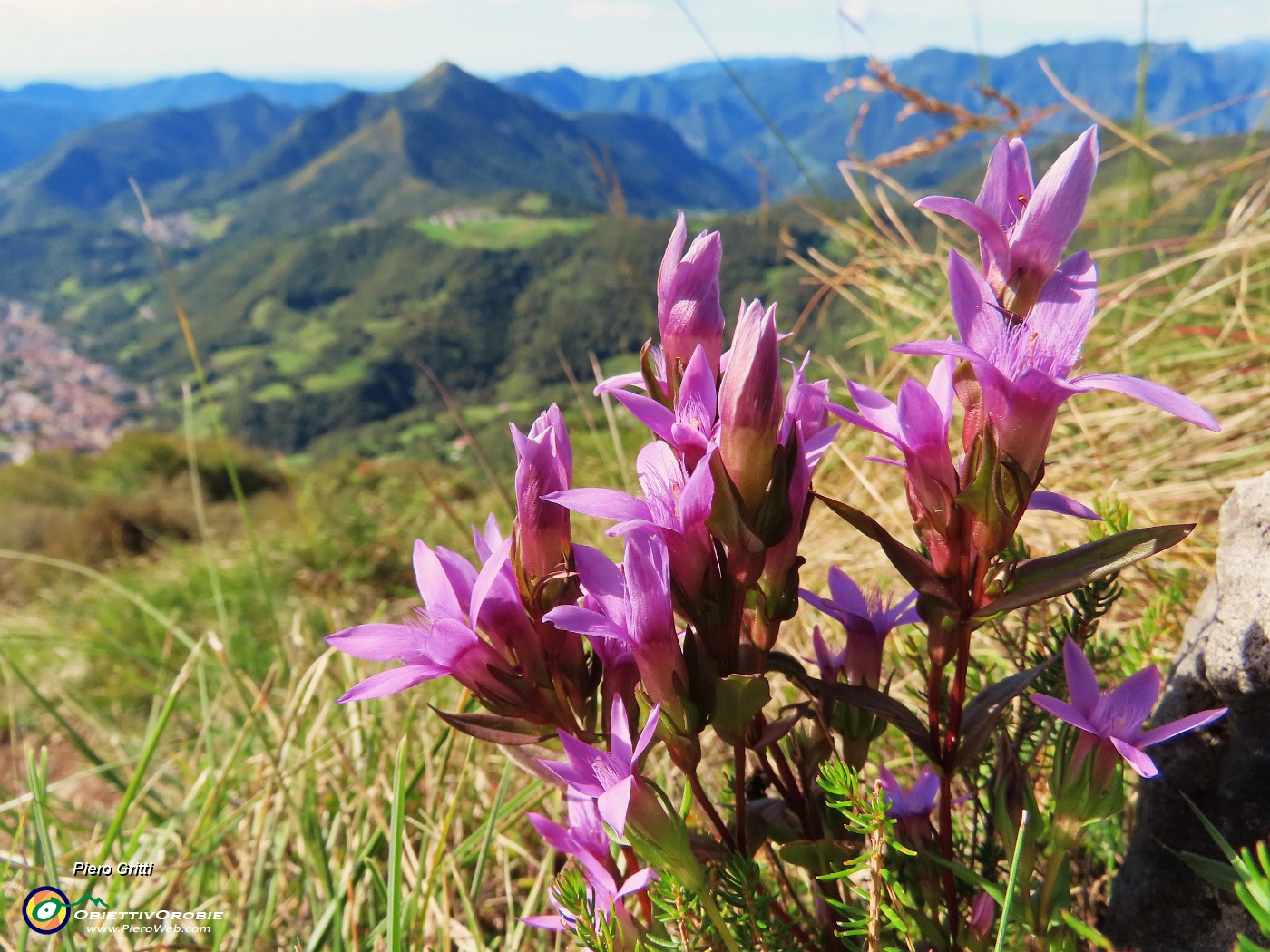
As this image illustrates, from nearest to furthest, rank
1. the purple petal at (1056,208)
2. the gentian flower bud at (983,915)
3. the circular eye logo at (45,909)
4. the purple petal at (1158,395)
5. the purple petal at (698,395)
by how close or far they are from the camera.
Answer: the purple petal at (1158,395) < the purple petal at (1056,208) < the purple petal at (698,395) < the gentian flower bud at (983,915) < the circular eye logo at (45,909)

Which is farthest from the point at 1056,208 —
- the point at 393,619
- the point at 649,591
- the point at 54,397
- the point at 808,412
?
the point at 54,397

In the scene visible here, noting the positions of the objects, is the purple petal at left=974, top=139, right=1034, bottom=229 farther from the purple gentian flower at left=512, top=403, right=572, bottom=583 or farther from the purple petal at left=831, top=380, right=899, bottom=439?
the purple gentian flower at left=512, top=403, right=572, bottom=583

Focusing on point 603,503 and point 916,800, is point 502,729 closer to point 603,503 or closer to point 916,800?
point 603,503

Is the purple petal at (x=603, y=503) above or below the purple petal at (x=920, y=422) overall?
below

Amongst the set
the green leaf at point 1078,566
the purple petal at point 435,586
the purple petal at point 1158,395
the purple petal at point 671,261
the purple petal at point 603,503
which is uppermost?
the purple petal at point 671,261

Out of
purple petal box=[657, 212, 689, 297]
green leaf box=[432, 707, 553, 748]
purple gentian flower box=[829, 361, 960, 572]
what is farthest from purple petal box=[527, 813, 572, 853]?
purple petal box=[657, 212, 689, 297]

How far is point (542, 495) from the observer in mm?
919

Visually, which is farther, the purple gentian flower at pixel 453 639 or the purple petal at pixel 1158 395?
the purple gentian flower at pixel 453 639

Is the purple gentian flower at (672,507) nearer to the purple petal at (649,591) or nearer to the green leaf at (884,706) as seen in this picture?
the purple petal at (649,591)

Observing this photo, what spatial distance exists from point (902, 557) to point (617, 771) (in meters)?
0.38

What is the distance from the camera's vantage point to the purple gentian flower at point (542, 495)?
3.05 feet

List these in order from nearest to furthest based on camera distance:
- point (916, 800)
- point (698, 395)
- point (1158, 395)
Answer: point (1158, 395) < point (698, 395) < point (916, 800)

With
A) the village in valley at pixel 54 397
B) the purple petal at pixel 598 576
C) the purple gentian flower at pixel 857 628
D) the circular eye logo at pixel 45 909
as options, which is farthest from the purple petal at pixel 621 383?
the village in valley at pixel 54 397

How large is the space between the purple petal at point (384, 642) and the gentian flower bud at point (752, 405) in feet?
1.40
